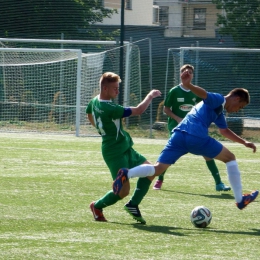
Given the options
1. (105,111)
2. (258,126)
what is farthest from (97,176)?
(258,126)

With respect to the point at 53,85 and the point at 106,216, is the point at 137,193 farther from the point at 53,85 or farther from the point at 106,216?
the point at 53,85

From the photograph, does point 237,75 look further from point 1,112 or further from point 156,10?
point 156,10

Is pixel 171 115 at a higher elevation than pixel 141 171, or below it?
higher

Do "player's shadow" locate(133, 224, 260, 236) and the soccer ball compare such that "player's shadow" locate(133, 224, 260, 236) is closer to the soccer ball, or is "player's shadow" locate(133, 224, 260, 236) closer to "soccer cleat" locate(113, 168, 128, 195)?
the soccer ball

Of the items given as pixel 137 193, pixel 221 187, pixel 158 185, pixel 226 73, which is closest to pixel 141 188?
pixel 137 193

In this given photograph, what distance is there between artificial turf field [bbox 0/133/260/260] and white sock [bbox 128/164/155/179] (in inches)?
19.3

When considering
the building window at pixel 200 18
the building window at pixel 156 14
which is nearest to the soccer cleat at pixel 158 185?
the building window at pixel 200 18

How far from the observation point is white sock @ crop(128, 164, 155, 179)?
6.73 metres

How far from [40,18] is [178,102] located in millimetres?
13563

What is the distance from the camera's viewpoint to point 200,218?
6785 millimetres

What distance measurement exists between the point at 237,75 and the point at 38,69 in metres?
A: 5.67

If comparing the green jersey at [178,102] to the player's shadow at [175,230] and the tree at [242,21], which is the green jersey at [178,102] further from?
the tree at [242,21]

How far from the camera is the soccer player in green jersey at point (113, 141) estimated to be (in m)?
6.88

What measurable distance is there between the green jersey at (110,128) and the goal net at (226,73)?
12466mm
